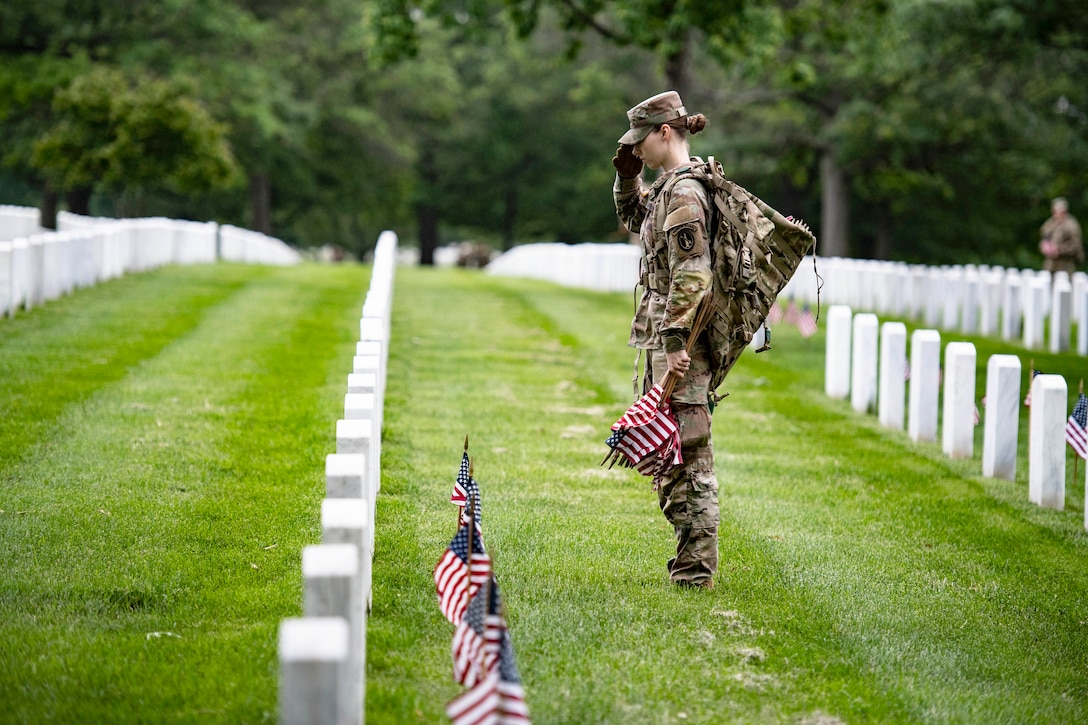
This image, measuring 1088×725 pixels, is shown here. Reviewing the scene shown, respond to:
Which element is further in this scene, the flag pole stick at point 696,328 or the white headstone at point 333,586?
the flag pole stick at point 696,328

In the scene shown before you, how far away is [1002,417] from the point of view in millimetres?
8461

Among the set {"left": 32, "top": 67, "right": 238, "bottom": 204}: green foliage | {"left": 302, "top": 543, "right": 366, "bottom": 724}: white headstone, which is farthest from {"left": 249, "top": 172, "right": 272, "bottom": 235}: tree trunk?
{"left": 302, "top": 543, "right": 366, "bottom": 724}: white headstone

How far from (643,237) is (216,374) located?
604 centimetres

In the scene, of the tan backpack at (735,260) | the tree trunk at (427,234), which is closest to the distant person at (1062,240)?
the tan backpack at (735,260)

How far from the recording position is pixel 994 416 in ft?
27.9

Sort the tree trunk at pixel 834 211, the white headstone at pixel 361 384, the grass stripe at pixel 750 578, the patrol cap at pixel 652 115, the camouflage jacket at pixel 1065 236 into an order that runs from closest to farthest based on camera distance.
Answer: the grass stripe at pixel 750 578
the patrol cap at pixel 652 115
the white headstone at pixel 361 384
the camouflage jacket at pixel 1065 236
the tree trunk at pixel 834 211

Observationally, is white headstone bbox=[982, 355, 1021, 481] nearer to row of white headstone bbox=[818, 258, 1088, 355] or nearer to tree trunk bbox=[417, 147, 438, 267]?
row of white headstone bbox=[818, 258, 1088, 355]

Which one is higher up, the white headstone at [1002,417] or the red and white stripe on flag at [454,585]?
the white headstone at [1002,417]

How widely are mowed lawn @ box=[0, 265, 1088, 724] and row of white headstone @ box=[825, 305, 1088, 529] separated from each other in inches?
7.4

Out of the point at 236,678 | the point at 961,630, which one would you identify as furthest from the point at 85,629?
the point at 961,630

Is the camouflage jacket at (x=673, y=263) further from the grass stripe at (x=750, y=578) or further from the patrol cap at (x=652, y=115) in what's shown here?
the grass stripe at (x=750, y=578)

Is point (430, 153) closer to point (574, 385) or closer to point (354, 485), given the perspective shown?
point (574, 385)

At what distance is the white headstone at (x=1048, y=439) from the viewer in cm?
766

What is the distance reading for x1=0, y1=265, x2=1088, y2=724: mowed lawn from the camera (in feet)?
14.9
